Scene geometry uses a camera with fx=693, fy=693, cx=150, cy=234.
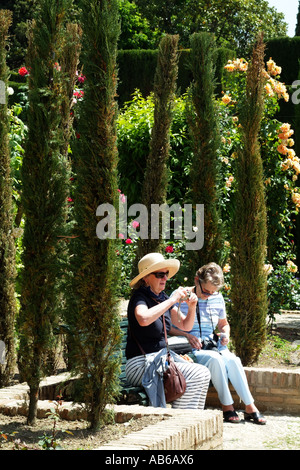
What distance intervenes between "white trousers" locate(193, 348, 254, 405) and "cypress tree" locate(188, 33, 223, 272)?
1380mm

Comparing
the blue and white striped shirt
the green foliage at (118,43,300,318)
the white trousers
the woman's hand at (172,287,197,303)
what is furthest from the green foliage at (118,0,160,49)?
the woman's hand at (172,287,197,303)

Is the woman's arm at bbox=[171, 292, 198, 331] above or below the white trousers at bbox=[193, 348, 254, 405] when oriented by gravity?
above

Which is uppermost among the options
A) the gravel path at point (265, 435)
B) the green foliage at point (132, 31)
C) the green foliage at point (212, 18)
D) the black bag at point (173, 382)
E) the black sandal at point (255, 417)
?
the green foliage at point (212, 18)

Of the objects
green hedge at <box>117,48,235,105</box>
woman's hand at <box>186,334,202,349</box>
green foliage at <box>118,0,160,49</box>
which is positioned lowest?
woman's hand at <box>186,334,202,349</box>

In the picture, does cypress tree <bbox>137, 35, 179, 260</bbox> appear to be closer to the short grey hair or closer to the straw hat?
the short grey hair

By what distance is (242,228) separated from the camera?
259 inches

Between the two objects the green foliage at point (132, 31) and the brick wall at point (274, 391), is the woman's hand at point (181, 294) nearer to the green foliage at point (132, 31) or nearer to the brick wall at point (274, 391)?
the brick wall at point (274, 391)

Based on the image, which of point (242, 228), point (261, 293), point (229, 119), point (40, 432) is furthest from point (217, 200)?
point (40, 432)

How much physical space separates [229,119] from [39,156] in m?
5.49

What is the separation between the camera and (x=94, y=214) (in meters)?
3.93

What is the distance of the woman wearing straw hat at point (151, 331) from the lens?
4.73m

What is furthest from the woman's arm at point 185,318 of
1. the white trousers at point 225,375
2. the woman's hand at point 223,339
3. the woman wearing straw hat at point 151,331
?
the woman's hand at point 223,339

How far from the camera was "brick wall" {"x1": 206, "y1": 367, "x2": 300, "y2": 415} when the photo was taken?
5.71 metres

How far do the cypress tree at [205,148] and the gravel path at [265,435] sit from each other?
171 cm
